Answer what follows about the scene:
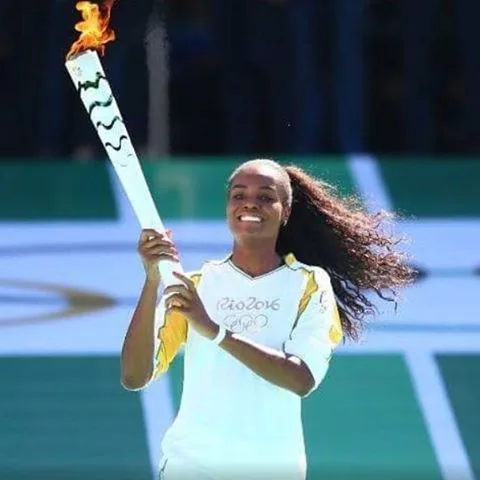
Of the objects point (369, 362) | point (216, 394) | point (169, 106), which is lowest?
point (369, 362)

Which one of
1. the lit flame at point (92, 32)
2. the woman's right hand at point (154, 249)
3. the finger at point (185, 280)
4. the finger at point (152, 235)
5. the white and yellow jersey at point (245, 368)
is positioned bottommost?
the white and yellow jersey at point (245, 368)

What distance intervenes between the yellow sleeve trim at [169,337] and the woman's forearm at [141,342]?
0.13ft

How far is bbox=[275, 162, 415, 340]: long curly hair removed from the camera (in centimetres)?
354

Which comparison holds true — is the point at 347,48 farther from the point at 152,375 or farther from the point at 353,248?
the point at 152,375

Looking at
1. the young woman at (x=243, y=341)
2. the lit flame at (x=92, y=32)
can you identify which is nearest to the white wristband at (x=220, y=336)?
the young woman at (x=243, y=341)

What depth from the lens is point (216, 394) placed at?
3201 mm

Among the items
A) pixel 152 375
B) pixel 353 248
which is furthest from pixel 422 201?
pixel 152 375

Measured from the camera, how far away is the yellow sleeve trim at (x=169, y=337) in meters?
3.28

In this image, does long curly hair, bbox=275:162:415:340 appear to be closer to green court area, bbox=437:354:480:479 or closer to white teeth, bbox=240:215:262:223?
white teeth, bbox=240:215:262:223

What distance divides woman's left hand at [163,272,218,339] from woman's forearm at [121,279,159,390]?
0.27 feet

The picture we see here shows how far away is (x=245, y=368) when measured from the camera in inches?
126

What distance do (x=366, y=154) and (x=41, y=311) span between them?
1.86 meters

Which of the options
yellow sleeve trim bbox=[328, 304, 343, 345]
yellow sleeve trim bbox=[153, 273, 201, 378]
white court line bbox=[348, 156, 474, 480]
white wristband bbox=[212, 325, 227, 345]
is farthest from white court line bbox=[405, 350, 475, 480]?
white wristband bbox=[212, 325, 227, 345]

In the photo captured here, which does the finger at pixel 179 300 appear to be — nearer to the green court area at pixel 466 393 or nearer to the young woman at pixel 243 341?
the young woman at pixel 243 341
